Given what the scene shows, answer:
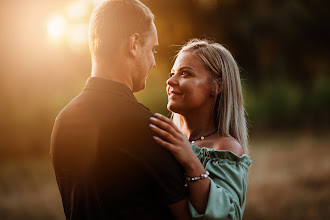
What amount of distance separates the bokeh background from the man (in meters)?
5.21

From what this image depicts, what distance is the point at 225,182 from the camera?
2.21 metres

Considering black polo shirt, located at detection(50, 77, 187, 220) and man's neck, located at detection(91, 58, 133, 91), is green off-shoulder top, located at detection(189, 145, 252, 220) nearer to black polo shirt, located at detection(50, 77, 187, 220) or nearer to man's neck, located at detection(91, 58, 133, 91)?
black polo shirt, located at detection(50, 77, 187, 220)

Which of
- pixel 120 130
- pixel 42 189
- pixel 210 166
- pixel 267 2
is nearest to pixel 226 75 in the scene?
pixel 210 166

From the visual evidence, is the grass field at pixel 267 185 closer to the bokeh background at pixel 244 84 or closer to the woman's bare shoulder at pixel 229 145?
the bokeh background at pixel 244 84

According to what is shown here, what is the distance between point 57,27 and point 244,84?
308 cm

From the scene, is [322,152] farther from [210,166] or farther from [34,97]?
[210,166]

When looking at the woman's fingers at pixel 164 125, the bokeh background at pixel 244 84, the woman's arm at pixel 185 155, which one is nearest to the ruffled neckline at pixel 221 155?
the woman's arm at pixel 185 155

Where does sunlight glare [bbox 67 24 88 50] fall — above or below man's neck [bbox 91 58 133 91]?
above

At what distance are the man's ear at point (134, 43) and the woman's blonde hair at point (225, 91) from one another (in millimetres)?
899

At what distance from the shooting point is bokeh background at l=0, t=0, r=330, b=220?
7281 millimetres

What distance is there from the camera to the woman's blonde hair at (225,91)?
266cm

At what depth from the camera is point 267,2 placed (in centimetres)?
1006

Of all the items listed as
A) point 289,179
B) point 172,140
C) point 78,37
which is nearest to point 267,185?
point 289,179

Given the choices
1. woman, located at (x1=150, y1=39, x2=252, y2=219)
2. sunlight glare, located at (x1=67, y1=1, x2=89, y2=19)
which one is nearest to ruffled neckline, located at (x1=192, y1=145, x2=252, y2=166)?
woman, located at (x1=150, y1=39, x2=252, y2=219)
